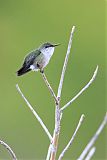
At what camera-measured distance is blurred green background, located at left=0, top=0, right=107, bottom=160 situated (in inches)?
205

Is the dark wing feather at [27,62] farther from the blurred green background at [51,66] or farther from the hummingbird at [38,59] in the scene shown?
the blurred green background at [51,66]

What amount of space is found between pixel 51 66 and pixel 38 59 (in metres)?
3.80

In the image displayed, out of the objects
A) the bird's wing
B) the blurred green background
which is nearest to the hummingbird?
the bird's wing

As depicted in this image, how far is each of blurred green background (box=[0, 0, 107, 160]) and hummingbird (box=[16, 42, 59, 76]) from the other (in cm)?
344

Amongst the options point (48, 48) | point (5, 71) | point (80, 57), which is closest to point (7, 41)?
point (5, 71)

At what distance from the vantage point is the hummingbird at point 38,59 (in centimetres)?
149

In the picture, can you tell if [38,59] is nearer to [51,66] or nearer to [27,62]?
[27,62]

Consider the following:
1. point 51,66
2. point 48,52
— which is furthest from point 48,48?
point 51,66

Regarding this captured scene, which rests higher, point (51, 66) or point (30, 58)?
point (30, 58)

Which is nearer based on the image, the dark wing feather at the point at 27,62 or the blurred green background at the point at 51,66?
the dark wing feather at the point at 27,62

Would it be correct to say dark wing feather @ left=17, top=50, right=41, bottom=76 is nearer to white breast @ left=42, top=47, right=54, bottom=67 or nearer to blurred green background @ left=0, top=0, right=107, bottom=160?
white breast @ left=42, top=47, right=54, bottom=67

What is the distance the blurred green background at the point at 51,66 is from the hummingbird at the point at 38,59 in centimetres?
344

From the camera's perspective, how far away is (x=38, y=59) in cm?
154

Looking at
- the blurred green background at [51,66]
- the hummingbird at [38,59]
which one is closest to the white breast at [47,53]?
the hummingbird at [38,59]
